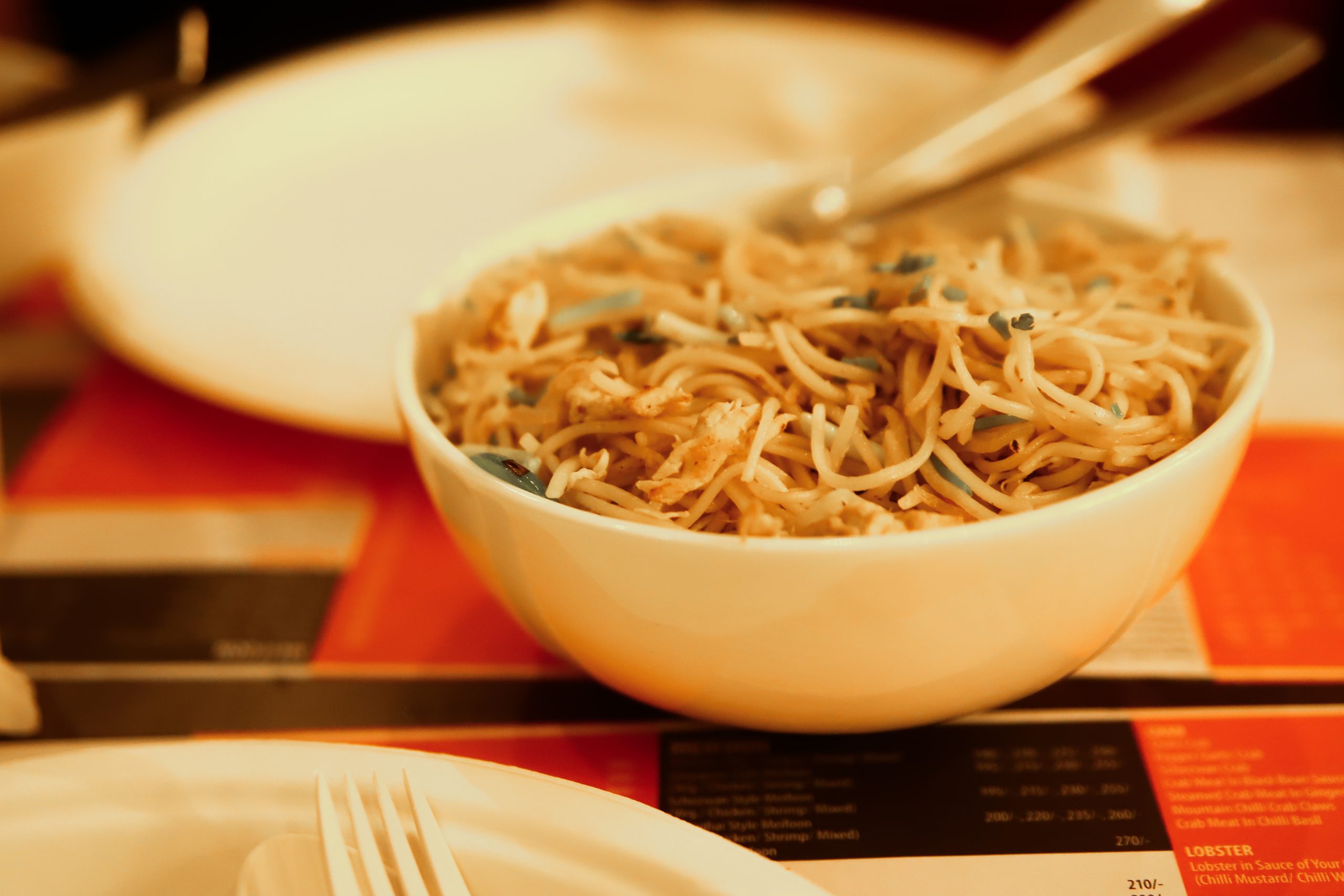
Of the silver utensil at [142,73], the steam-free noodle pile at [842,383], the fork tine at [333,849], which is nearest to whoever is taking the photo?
the fork tine at [333,849]

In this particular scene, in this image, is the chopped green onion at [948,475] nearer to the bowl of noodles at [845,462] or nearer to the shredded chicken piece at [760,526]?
the bowl of noodles at [845,462]

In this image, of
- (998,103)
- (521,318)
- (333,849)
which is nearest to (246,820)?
(333,849)

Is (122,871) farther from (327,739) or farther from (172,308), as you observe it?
(172,308)

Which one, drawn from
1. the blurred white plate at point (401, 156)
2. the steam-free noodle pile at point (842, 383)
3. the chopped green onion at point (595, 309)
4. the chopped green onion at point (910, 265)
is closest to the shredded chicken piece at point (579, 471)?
the steam-free noodle pile at point (842, 383)

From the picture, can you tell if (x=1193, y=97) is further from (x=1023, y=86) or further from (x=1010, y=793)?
(x=1010, y=793)

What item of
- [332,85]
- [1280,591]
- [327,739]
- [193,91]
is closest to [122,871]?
[327,739]

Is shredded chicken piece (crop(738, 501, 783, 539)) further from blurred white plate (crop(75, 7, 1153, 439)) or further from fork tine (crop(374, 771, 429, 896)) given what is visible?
blurred white plate (crop(75, 7, 1153, 439))
